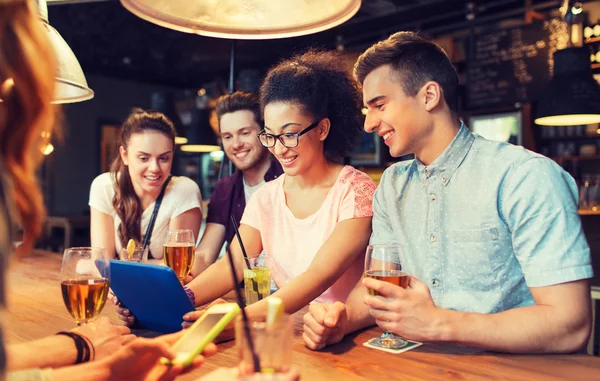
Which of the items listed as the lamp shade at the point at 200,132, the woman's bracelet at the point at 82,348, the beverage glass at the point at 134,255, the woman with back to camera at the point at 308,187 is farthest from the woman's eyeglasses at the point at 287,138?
the lamp shade at the point at 200,132

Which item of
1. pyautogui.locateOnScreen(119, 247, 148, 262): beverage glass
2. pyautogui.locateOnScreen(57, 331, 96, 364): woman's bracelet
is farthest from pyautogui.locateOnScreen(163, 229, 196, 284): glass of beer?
pyautogui.locateOnScreen(57, 331, 96, 364): woman's bracelet

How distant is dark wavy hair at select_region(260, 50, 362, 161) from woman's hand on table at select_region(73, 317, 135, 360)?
1112 millimetres

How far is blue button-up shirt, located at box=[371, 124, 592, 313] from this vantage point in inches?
52.0

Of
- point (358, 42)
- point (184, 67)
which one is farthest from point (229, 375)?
point (184, 67)

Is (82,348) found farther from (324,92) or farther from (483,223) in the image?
(324,92)

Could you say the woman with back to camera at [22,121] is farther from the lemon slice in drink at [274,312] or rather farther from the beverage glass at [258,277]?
the beverage glass at [258,277]

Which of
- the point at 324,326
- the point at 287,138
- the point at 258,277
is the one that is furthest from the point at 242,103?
the point at 324,326

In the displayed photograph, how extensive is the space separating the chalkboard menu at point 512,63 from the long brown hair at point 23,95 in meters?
5.35

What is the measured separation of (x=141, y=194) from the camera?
271 cm

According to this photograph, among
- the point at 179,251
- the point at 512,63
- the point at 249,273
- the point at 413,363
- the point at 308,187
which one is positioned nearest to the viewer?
the point at 413,363

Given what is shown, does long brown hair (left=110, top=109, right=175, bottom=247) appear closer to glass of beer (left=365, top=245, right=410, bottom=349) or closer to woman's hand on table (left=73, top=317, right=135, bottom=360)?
woman's hand on table (left=73, top=317, right=135, bottom=360)

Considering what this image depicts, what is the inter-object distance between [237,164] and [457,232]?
142 cm

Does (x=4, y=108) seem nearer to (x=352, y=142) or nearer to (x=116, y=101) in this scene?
(x=352, y=142)

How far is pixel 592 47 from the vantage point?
16.7 ft
